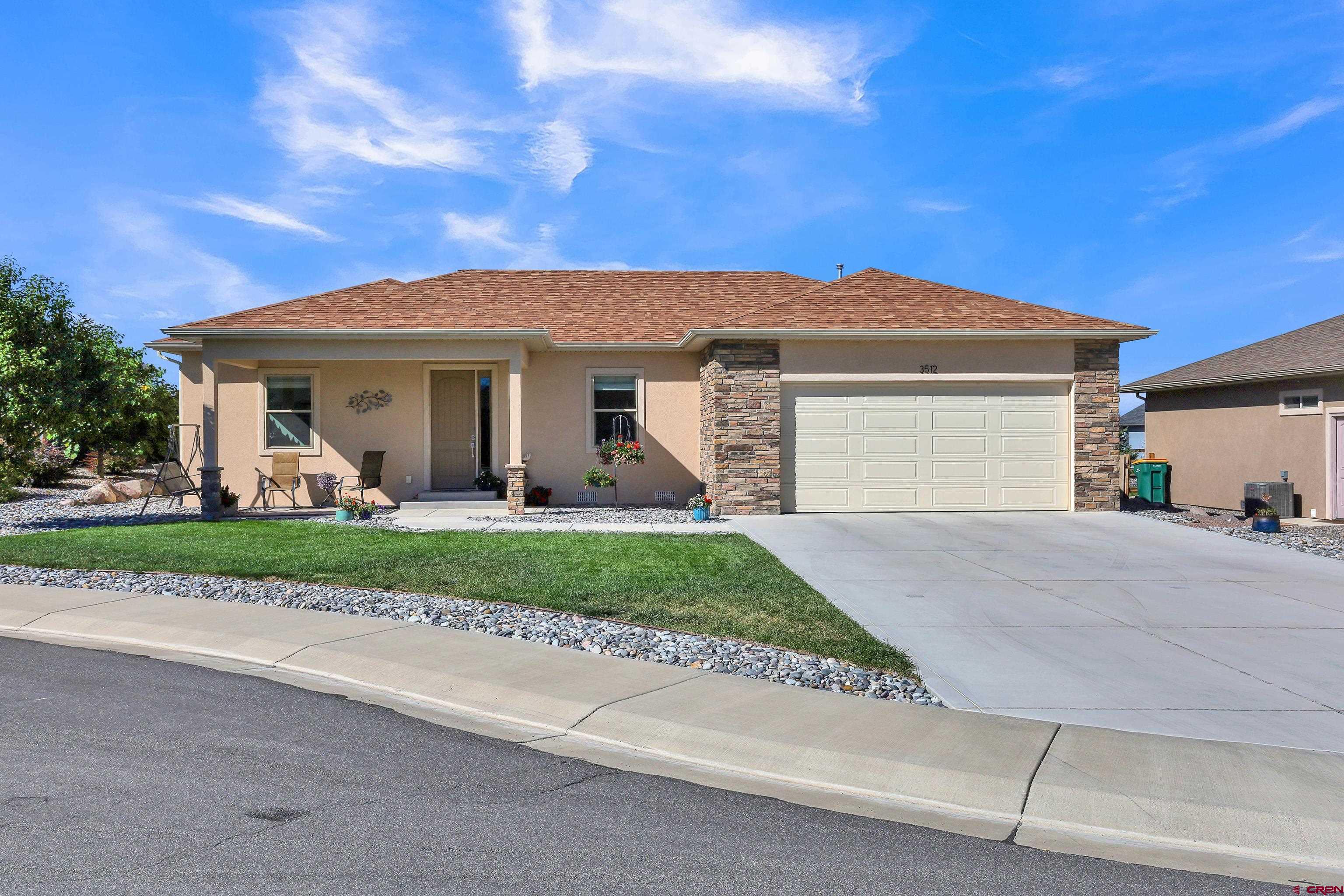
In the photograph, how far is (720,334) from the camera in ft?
48.1

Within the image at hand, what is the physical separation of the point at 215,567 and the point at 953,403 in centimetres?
1212

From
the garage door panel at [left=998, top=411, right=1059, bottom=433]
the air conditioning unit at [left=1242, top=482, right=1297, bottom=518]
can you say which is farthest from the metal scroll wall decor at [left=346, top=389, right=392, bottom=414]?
the air conditioning unit at [left=1242, top=482, right=1297, bottom=518]

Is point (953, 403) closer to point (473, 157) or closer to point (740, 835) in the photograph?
point (473, 157)

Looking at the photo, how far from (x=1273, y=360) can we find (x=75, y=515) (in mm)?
23853

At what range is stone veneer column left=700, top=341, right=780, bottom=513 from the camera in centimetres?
1487

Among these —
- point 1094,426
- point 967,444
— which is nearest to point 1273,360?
point 1094,426

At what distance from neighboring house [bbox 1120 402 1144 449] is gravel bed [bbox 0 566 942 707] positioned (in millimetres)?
35010

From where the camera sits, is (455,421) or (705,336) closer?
(705,336)

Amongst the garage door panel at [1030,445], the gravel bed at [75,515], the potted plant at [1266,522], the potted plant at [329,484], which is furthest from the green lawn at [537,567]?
the potted plant at [1266,522]

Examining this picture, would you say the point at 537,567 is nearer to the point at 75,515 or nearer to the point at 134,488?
the point at 75,515

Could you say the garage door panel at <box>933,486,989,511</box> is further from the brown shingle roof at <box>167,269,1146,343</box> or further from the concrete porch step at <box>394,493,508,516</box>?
the concrete porch step at <box>394,493,508,516</box>

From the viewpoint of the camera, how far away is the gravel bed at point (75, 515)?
14180 mm

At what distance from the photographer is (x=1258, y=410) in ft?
55.2

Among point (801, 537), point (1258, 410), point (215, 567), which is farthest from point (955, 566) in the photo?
point (1258, 410)
